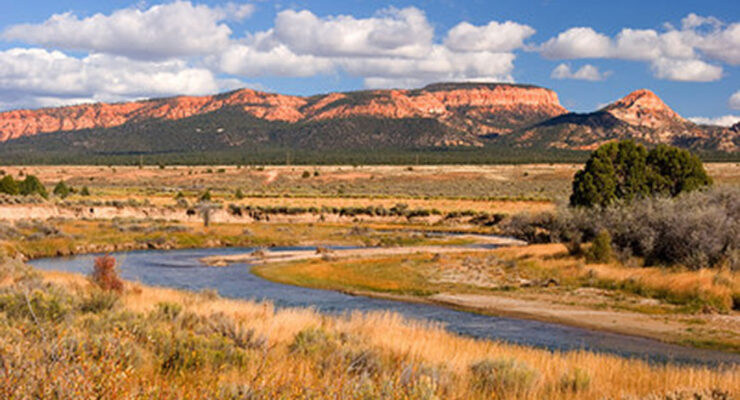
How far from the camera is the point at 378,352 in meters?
10.4

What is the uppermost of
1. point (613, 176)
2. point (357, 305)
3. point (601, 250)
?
point (613, 176)

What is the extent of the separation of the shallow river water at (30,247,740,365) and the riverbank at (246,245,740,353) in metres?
0.90

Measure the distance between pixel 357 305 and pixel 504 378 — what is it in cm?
1667

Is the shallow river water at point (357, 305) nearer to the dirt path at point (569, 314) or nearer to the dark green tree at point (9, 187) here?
the dirt path at point (569, 314)

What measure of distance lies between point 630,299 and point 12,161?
184989 mm

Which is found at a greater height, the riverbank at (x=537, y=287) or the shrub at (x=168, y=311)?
the shrub at (x=168, y=311)

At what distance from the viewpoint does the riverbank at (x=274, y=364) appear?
641 centimetres

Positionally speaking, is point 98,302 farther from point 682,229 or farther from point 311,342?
point 682,229

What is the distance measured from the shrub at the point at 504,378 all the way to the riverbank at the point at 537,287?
1169 cm

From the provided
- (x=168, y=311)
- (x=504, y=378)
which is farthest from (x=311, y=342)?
(x=168, y=311)

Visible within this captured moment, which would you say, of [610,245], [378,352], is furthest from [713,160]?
[378,352]

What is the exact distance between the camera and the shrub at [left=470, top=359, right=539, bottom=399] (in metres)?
9.08

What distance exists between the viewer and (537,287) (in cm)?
2816

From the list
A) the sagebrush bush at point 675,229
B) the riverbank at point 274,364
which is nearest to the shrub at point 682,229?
the sagebrush bush at point 675,229
